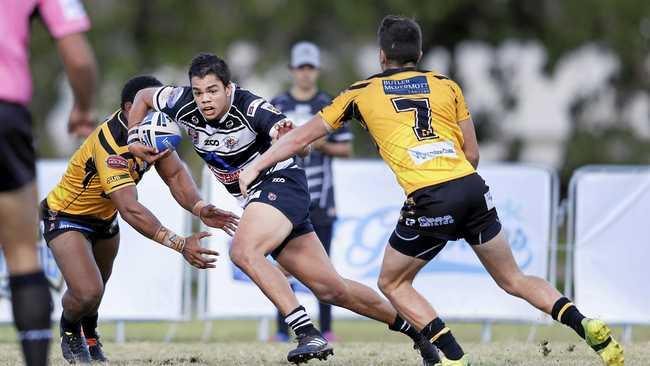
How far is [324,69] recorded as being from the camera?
20.2 metres

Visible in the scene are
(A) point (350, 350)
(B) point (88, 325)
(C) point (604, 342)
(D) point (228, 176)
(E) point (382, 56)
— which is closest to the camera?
(C) point (604, 342)

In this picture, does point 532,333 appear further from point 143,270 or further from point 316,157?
point 143,270

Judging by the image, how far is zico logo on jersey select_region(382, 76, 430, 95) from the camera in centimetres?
696

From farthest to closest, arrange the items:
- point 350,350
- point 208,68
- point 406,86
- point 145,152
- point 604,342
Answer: point 350,350, point 145,152, point 208,68, point 406,86, point 604,342

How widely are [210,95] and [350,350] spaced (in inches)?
111

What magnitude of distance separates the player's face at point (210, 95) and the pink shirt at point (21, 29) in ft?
6.75

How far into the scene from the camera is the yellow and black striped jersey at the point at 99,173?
7949 millimetres

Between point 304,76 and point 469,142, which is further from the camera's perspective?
point 304,76

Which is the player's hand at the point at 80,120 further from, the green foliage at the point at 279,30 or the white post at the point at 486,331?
the green foliage at the point at 279,30

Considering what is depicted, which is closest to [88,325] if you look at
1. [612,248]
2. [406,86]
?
[406,86]

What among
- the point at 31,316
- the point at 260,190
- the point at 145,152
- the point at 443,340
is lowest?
the point at 443,340

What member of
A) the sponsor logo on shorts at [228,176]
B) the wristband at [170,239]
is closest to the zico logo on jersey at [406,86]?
the sponsor logo on shorts at [228,176]

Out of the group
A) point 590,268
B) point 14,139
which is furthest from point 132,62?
point 14,139

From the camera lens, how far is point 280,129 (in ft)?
24.1
